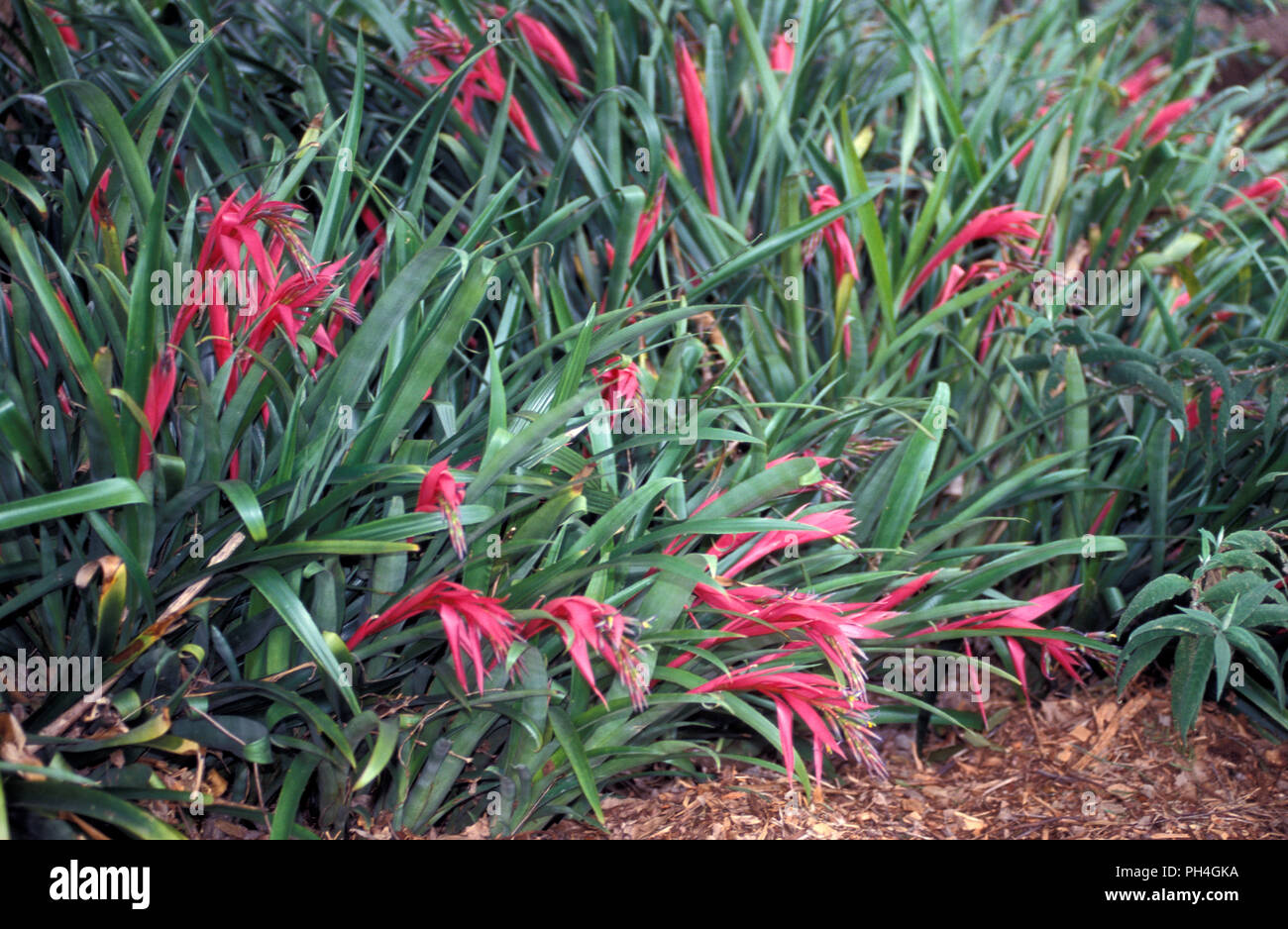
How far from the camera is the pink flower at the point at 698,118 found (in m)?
2.01

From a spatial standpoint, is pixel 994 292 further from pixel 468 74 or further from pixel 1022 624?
pixel 468 74

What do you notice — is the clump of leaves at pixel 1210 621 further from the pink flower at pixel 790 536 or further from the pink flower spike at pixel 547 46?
the pink flower spike at pixel 547 46

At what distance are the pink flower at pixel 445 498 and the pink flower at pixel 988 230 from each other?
1.19 m

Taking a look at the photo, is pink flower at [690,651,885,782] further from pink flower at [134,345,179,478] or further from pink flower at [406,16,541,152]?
pink flower at [406,16,541,152]

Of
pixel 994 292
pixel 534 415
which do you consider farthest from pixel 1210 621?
pixel 534 415

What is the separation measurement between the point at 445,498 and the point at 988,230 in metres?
1.28

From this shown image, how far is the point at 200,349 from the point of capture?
1.48 meters

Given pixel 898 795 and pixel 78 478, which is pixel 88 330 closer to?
pixel 78 478

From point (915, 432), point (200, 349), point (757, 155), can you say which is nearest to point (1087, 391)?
point (915, 432)

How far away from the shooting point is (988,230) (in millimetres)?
1896

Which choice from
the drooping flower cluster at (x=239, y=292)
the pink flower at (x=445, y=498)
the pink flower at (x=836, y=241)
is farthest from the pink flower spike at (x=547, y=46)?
the pink flower at (x=445, y=498)

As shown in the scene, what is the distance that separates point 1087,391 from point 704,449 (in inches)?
33.0

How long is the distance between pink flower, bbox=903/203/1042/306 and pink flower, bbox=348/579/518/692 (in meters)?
1.22

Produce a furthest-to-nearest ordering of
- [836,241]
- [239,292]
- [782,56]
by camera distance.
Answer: [782,56] → [836,241] → [239,292]
